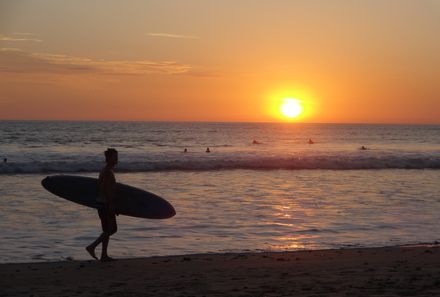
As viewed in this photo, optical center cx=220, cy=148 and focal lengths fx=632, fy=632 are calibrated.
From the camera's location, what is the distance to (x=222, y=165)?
3278cm

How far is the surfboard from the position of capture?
10.3 metres

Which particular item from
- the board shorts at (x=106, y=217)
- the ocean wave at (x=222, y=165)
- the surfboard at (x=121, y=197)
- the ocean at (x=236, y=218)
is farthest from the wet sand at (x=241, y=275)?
the ocean wave at (x=222, y=165)

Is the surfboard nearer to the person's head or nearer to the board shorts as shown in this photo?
the board shorts

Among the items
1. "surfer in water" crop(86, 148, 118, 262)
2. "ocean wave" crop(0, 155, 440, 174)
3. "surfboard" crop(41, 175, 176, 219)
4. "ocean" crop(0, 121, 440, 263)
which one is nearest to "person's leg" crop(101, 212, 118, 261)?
"surfer in water" crop(86, 148, 118, 262)

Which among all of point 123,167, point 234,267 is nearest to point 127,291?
point 234,267

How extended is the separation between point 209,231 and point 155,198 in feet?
5.52

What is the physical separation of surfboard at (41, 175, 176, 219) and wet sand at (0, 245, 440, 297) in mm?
1304

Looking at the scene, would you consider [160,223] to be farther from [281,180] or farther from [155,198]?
[281,180]

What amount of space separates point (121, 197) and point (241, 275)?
334 cm

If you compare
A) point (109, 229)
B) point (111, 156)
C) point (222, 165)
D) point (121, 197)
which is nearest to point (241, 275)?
point (109, 229)

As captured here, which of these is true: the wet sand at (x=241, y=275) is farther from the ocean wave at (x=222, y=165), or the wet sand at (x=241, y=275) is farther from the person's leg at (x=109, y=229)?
the ocean wave at (x=222, y=165)

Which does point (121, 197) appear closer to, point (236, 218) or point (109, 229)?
point (109, 229)

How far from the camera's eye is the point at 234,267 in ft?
27.2

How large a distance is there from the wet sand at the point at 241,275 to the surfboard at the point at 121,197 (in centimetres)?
130
